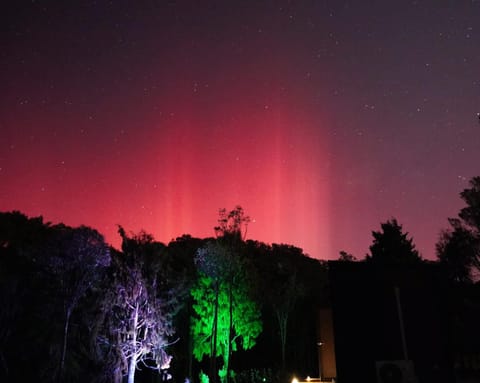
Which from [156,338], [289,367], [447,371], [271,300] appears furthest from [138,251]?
[447,371]

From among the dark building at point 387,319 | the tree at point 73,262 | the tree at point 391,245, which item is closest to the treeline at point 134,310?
the tree at point 73,262

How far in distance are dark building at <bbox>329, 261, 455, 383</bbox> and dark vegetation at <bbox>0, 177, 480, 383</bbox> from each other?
4.77 meters

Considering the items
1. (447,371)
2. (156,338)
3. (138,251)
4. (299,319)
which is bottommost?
(447,371)

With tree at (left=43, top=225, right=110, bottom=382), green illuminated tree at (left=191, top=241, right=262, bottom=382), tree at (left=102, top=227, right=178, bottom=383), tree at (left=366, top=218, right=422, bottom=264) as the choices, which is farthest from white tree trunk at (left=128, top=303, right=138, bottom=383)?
tree at (left=366, top=218, right=422, bottom=264)

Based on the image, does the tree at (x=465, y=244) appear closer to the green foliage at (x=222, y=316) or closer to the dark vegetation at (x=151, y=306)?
the dark vegetation at (x=151, y=306)

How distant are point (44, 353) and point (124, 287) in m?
4.68

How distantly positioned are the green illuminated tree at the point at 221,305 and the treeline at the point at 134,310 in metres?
0.06

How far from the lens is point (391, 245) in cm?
3550

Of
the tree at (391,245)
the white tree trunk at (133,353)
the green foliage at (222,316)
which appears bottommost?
the white tree trunk at (133,353)

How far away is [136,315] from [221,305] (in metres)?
6.59

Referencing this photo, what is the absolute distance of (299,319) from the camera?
110 ft

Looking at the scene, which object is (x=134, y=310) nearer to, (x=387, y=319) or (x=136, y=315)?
(x=136, y=315)

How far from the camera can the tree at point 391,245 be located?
115 feet

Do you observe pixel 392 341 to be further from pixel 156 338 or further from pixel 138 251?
pixel 138 251
